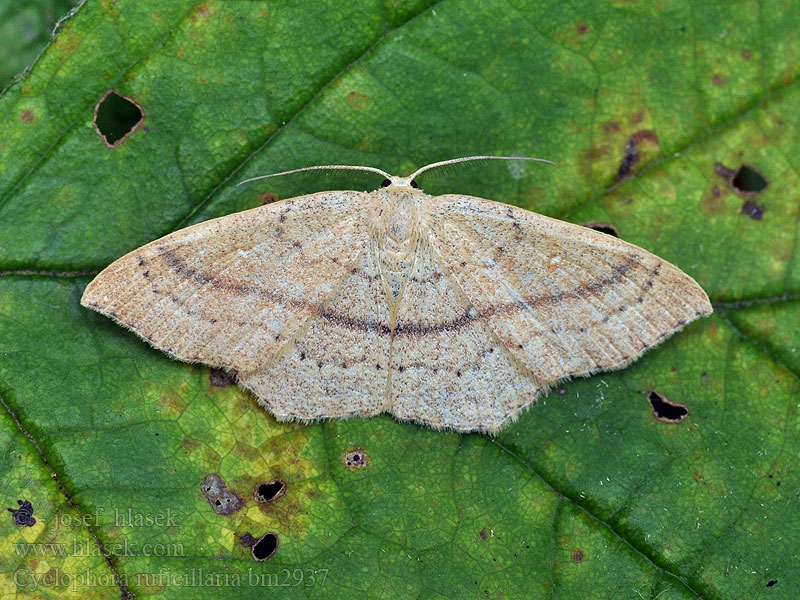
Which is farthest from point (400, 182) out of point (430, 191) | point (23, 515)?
point (23, 515)

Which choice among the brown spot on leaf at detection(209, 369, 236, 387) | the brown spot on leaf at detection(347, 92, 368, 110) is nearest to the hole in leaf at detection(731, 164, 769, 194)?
the brown spot on leaf at detection(347, 92, 368, 110)

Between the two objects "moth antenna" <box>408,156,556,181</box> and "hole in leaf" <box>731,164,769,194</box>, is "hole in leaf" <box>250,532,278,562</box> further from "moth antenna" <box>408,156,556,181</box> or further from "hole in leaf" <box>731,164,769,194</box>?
"hole in leaf" <box>731,164,769,194</box>

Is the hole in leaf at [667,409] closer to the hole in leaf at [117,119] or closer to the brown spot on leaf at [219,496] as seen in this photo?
the brown spot on leaf at [219,496]

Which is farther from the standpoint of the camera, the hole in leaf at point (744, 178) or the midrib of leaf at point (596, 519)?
the hole in leaf at point (744, 178)

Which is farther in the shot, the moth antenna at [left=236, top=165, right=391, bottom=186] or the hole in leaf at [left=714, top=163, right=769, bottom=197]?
the hole in leaf at [left=714, top=163, right=769, bottom=197]

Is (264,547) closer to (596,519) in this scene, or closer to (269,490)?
(269,490)

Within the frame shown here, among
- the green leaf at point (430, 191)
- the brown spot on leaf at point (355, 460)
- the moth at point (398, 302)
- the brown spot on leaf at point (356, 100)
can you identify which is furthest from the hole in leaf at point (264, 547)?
the brown spot on leaf at point (356, 100)

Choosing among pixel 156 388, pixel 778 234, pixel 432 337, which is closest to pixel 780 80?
pixel 778 234
